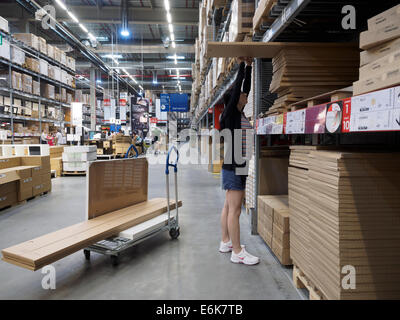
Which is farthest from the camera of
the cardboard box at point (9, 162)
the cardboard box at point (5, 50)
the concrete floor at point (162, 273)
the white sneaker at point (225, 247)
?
the cardboard box at point (5, 50)

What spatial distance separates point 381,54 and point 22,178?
6.37 meters

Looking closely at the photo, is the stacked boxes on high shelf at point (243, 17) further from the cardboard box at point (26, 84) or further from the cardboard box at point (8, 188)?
the cardboard box at point (26, 84)

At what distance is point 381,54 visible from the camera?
1.36 m

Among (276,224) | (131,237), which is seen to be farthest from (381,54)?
(131,237)

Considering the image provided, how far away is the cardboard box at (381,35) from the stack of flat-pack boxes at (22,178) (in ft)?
18.7

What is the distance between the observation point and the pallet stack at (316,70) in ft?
8.83

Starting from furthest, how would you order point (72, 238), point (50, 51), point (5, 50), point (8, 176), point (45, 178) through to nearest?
1. point (50, 51)
2. point (5, 50)
3. point (45, 178)
4. point (8, 176)
5. point (72, 238)

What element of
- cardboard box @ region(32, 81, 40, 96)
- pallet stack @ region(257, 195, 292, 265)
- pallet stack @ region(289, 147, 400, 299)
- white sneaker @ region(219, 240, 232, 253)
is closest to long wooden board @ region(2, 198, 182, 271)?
white sneaker @ region(219, 240, 232, 253)

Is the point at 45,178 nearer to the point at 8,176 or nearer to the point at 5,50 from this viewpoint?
the point at 8,176

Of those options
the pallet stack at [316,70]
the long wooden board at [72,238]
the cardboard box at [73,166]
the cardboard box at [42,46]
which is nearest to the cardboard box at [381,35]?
the pallet stack at [316,70]

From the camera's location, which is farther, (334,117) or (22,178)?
(22,178)

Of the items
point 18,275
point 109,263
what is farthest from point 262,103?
point 18,275

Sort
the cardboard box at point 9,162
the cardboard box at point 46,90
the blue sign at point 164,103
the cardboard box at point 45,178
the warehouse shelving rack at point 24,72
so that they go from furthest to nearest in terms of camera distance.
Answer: the blue sign at point 164,103 < the cardboard box at point 46,90 < the warehouse shelving rack at point 24,72 < the cardboard box at point 45,178 < the cardboard box at point 9,162

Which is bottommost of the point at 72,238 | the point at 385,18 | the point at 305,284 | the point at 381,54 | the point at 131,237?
the point at 305,284
